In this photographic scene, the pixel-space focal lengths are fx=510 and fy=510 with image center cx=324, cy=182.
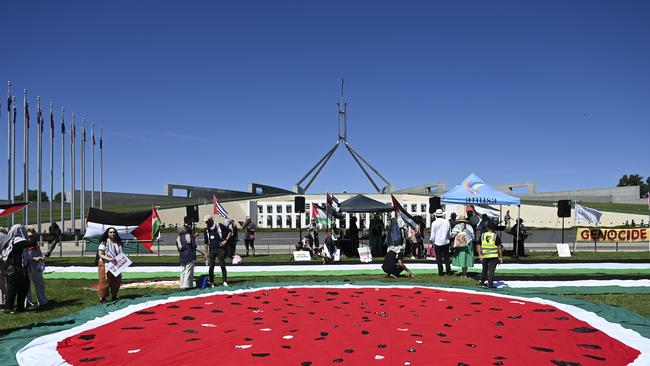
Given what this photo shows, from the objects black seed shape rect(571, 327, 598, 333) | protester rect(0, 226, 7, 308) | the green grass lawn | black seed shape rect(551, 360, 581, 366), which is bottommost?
the green grass lawn

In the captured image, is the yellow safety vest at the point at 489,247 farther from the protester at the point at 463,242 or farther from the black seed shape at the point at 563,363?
the black seed shape at the point at 563,363

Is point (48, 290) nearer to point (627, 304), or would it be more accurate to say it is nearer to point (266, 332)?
point (266, 332)

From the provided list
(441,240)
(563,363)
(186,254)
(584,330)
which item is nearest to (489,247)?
(441,240)

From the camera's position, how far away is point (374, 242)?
20.7m

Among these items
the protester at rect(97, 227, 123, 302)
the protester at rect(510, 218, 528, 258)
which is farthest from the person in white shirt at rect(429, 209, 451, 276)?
the protester at rect(97, 227, 123, 302)

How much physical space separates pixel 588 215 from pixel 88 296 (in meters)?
19.3

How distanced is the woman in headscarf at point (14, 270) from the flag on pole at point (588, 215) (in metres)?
20.4

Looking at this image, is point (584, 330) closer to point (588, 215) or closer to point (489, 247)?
point (489, 247)

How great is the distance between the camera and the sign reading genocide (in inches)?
874

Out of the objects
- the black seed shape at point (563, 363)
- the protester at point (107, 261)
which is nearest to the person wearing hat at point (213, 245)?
the protester at point (107, 261)

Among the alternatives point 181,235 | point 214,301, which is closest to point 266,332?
point 214,301

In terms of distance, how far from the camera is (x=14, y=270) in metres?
8.76

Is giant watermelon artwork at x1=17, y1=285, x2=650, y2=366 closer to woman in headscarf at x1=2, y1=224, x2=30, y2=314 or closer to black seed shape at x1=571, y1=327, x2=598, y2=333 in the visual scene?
black seed shape at x1=571, y1=327, x2=598, y2=333

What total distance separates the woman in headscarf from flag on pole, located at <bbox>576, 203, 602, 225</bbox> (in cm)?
2036
